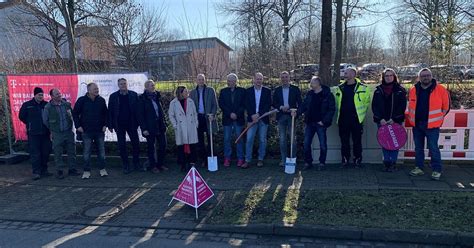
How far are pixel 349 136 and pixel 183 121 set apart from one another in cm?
326

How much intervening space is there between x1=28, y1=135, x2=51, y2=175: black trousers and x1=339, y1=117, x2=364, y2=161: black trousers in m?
6.09

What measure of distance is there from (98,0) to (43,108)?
35.1ft

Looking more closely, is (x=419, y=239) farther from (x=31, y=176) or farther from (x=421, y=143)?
(x=31, y=176)

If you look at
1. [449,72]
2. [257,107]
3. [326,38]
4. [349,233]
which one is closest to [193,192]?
[349,233]

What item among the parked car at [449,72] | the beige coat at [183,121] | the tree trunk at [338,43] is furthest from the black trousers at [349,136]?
the parked car at [449,72]

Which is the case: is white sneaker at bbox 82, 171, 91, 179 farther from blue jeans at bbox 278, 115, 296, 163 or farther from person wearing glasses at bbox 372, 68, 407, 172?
person wearing glasses at bbox 372, 68, 407, 172

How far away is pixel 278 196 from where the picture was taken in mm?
5641

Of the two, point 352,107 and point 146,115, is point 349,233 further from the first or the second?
point 146,115

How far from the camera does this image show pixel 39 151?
7652 mm

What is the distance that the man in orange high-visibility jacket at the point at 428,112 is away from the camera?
6.02 meters

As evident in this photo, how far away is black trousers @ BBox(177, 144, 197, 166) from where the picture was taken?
7.49m

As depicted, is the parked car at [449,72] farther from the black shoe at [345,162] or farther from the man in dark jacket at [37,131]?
the man in dark jacket at [37,131]

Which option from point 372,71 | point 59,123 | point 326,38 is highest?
point 326,38

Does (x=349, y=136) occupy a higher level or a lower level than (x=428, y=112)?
lower
